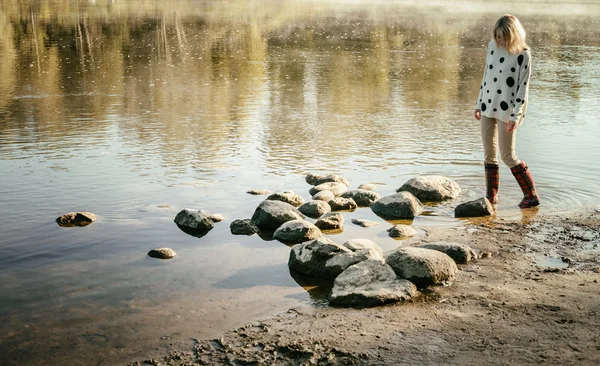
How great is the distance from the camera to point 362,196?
8547 millimetres

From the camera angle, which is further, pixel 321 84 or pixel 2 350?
pixel 321 84

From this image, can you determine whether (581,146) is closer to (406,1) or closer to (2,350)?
(2,350)

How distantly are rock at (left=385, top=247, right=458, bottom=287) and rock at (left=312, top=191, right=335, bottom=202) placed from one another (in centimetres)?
232

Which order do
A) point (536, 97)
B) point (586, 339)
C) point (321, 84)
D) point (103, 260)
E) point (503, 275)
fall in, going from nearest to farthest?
point (586, 339) → point (503, 275) → point (103, 260) → point (536, 97) → point (321, 84)

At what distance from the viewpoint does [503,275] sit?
244 inches

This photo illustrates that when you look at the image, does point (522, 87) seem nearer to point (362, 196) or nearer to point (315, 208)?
point (362, 196)

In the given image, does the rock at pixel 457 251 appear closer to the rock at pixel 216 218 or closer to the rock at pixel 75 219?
the rock at pixel 216 218

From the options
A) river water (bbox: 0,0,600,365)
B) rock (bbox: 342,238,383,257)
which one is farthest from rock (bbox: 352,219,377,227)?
rock (bbox: 342,238,383,257)

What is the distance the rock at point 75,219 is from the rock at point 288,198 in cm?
198

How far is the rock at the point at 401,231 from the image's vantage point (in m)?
7.37

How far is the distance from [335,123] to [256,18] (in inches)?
1440

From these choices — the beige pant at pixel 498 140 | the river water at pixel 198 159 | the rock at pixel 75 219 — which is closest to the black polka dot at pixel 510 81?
the beige pant at pixel 498 140

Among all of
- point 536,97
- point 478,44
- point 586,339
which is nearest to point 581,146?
point 536,97

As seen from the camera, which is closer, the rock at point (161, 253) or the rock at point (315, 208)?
the rock at point (161, 253)
